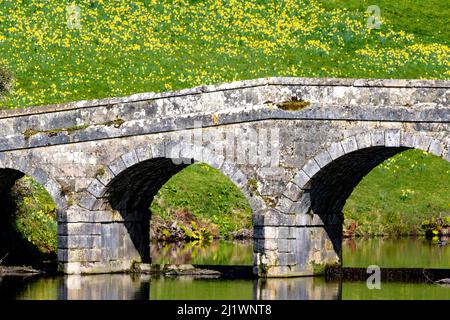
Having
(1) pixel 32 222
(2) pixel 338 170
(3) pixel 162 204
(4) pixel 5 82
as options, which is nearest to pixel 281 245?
(2) pixel 338 170

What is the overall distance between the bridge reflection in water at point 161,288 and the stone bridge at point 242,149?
1024 mm

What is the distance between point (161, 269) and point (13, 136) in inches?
223

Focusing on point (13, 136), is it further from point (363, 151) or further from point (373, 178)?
point (373, 178)

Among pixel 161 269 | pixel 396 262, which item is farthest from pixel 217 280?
pixel 396 262

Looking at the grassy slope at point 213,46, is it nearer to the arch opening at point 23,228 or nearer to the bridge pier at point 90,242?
the arch opening at point 23,228

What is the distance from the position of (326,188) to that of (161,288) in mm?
5213

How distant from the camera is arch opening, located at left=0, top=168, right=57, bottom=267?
38.0m

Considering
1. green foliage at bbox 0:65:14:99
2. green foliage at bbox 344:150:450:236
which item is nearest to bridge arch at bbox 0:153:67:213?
green foliage at bbox 0:65:14:99

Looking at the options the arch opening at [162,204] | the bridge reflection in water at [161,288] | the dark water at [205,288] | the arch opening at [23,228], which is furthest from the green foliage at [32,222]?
the bridge reflection in water at [161,288]

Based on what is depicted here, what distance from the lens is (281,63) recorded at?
201 feet

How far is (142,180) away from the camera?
114ft

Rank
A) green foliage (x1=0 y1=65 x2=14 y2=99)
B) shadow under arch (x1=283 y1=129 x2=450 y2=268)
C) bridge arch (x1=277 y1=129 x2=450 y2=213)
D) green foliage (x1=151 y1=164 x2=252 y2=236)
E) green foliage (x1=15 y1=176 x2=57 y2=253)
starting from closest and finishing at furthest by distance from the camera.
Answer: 1. bridge arch (x1=277 y1=129 x2=450 y2=213)
2. shadow under arch (x1=283 y1=129 x2=450 y2=268)
3. green foliage (x1=15 y1=176 x2=57 y2=253)
4. green foliage (x1=0 y1=65 x2=14 y2=99)
5. green foliage (x1=151 y1=164 x2=252 y2=236)

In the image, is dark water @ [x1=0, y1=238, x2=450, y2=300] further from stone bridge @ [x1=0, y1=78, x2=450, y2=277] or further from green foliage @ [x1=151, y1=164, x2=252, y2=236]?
green foliage @ [x1=151, y1=164, x2=252, y2=236]

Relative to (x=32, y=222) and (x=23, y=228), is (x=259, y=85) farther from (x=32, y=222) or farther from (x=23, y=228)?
(x=32, y=222)
